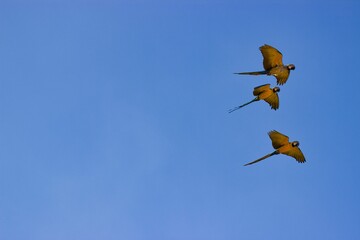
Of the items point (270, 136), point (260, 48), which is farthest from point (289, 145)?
point (260, 48)

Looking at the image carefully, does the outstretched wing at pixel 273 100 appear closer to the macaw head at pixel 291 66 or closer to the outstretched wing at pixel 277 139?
the outstretched wing at pixel 277 139

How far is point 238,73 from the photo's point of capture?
92.4 feet

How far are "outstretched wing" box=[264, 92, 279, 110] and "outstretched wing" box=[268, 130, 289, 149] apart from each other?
1807mm

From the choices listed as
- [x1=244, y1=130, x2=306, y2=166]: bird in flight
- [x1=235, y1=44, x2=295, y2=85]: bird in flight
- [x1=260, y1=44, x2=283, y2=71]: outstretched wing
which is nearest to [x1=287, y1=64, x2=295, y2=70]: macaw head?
[x1=235, y1=44, x2=295, y2=85]: bird in flight

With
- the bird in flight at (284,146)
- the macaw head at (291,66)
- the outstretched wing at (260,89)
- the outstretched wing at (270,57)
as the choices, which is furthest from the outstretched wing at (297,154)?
the outstretched wing at (270,57)

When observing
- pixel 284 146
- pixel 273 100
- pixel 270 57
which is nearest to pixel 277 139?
pixel 284 146

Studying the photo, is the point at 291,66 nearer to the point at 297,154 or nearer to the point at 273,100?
the point at 273,100

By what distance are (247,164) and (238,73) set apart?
4.26 meters

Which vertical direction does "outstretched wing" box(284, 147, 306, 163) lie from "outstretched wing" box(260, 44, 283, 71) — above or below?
below

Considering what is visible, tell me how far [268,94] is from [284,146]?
9.20 ft

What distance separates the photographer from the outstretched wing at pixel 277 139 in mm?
31328

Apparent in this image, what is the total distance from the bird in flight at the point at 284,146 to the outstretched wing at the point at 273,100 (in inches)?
71.1

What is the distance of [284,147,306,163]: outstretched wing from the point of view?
32562mm

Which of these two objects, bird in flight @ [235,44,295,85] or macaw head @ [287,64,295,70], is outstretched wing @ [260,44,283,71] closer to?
bird in flight @ [235,44,295,85]
